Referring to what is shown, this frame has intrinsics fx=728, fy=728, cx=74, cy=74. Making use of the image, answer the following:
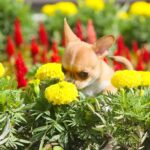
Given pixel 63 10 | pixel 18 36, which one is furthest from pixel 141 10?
pixel 18 36

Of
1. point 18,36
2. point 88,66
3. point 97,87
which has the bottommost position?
point 18,36

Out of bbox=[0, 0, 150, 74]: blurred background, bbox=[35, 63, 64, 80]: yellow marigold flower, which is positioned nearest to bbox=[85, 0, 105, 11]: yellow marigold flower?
bbox=[0, 0, 150, 74]: blurred background

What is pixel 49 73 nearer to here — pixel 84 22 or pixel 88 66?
pixel 88 66

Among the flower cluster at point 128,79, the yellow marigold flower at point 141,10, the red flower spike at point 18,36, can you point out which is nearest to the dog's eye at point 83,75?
the flower cluster at point 128,79

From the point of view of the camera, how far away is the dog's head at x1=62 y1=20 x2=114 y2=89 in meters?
3.92

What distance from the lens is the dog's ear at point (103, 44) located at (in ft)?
13.0

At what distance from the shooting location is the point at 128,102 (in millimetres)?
3334

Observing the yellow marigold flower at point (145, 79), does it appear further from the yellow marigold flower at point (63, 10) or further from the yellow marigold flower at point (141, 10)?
the yellow marigold flower at point (63, 10)

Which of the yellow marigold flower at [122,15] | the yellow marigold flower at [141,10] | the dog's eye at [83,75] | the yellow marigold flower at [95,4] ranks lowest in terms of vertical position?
the yellow marigold flower at [122,15]

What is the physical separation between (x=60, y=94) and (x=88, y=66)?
71 cm

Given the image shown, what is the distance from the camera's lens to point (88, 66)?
400cm

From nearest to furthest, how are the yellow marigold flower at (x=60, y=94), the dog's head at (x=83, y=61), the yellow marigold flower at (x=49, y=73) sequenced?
the yellow marigold flower at (x=60, y=94) → the yellow marigold flower at (x=49, y=73) → the dog's head at (x=83, y=61)

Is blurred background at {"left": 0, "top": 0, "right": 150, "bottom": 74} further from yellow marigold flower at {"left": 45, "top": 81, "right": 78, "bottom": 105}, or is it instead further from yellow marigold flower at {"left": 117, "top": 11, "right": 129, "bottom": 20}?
yellow marigold flower at {"left": 45, "top": 81, "right": 78, "bottom": 105}

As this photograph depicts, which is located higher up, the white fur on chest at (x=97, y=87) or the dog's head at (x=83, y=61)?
the dog's head at (x=83, y=61)
